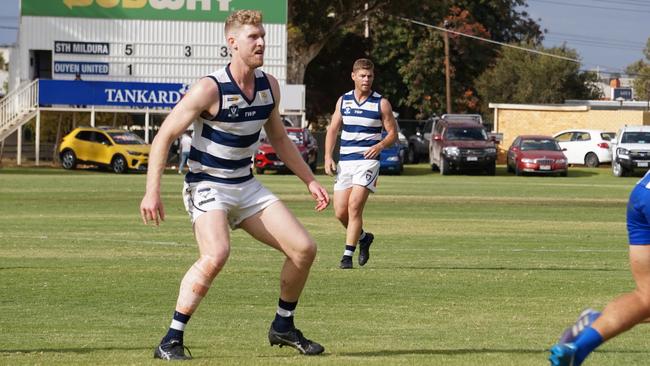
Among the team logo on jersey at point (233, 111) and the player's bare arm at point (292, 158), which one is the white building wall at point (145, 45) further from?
the team logo on jersey at point (233, 111)

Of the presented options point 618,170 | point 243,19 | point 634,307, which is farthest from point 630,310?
point 618,170

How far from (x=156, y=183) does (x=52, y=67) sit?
2029 inches

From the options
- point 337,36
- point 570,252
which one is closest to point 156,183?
point 570,252

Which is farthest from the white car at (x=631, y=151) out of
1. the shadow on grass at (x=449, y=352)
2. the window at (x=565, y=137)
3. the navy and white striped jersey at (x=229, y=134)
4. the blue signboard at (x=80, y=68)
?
the navy and white striped jersey at (x=229, y=134)

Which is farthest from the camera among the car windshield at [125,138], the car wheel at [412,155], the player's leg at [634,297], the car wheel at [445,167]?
the car wheel at [412,155]

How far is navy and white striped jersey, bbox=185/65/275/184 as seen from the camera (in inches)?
340

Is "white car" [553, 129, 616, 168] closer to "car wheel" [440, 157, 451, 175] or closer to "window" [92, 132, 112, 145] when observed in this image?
"car wheel" [440, 157, 451, 175]

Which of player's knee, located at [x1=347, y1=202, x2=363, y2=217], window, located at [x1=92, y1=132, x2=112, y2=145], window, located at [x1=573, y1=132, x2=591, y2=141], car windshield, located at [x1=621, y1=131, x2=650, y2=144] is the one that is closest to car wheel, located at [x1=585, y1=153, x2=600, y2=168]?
window, located at [x1=573, y1=132, x2=591, y2=141]

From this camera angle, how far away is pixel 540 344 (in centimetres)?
941

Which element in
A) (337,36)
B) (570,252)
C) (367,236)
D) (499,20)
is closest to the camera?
(367,236)

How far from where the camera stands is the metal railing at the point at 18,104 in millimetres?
55906

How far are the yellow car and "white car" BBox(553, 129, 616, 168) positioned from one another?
63.8 ft

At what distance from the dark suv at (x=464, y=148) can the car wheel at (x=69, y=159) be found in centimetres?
1458

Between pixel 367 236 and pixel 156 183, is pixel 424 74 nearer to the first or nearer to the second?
pixel 367 236
